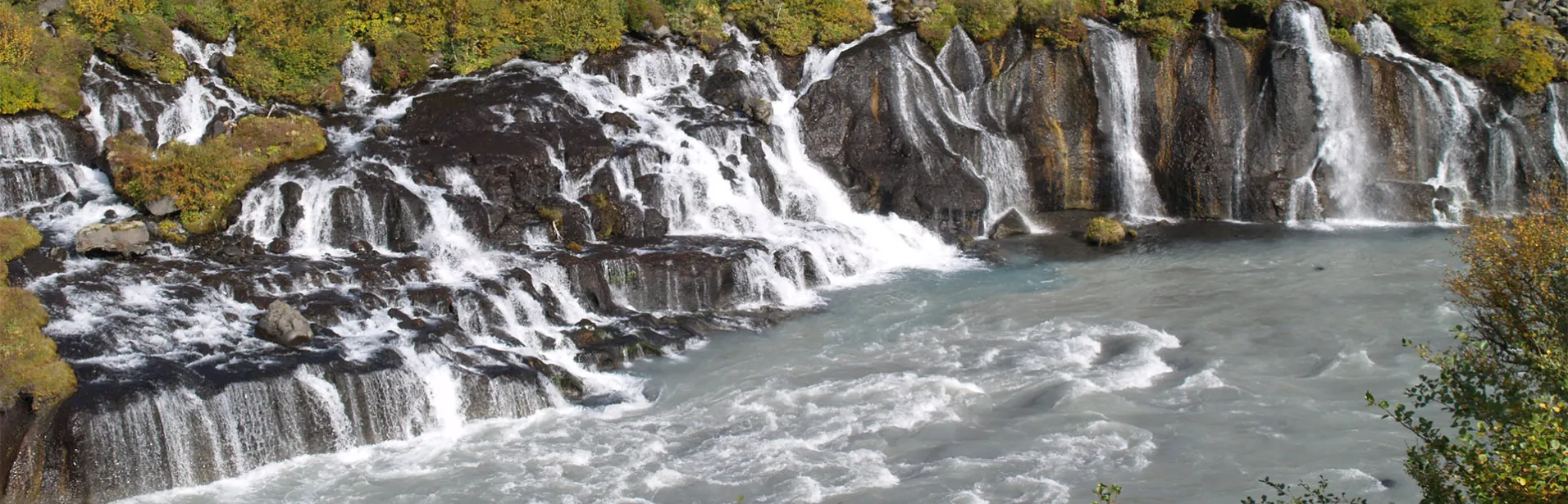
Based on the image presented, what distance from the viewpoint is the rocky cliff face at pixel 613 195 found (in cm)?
1947

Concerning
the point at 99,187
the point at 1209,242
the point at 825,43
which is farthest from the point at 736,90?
the point at 99,187

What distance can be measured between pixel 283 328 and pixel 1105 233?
68.3 feet

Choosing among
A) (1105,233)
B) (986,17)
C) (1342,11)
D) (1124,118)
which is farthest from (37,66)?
(1342,11)

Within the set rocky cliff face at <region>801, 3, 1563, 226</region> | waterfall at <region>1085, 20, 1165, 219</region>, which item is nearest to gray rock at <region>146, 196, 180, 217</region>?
rocky cliff face at <region>801, 3, 1563, 226</region>

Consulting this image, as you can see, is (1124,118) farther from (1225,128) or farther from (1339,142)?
(1339,142)

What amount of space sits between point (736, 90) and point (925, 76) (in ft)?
18.8

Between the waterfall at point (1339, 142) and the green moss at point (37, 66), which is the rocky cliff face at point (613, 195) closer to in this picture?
the waterfall at point (1339, 142)

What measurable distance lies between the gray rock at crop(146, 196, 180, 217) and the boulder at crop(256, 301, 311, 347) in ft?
22.1

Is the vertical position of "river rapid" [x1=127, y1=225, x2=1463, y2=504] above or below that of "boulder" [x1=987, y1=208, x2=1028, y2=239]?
below

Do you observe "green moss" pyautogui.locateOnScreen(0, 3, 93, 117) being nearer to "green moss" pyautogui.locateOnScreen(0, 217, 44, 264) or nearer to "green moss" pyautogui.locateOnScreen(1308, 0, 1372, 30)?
"green moss" pyautogui.locateOnScreen(0, 217, 44, 264)

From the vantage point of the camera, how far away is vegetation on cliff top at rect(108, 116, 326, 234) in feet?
85.8

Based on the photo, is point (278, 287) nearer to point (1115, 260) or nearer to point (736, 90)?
point (736, 90)

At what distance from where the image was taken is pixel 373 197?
89.3ft

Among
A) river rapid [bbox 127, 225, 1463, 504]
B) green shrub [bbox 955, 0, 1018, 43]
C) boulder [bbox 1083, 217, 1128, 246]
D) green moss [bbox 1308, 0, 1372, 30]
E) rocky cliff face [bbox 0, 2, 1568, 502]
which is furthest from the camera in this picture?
green shrub [bbox 955, 0, 1018, 43]
